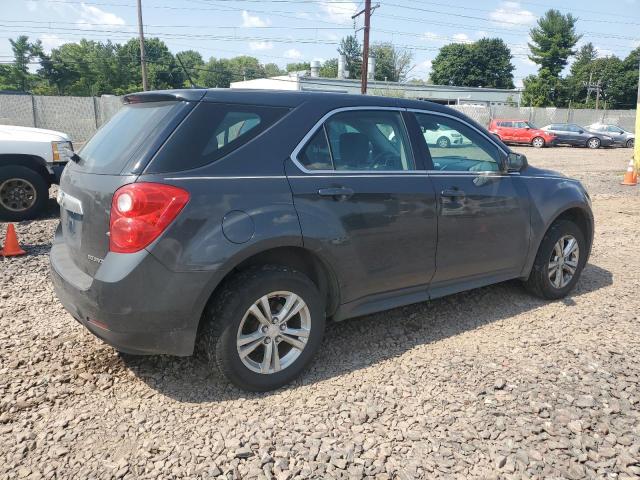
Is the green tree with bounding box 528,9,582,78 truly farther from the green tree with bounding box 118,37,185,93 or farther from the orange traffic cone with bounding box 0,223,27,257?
the orange traffic cone with bounding box 0,223,27,257

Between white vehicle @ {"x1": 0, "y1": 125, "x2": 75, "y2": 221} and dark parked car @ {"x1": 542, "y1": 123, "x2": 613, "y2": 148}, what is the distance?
2865 centimetres

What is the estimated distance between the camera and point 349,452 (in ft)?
8.70

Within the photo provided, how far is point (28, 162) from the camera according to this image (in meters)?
7.34

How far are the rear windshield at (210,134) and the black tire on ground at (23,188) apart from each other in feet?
18.0

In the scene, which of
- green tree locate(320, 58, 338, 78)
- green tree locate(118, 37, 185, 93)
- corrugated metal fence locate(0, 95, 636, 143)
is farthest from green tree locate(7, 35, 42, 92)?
corrugated metal fence locate(0, 95, 636, 143)

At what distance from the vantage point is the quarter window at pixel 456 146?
3.93m

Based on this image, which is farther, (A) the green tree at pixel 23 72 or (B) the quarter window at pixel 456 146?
(A) the green tree at pixel 23 72

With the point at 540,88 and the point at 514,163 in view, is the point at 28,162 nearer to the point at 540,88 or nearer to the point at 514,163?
the point at 514,163

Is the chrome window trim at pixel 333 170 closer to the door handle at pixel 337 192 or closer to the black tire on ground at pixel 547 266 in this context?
the door handle at pixel 337 192

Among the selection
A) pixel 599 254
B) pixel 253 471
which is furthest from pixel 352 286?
pixel 599 254

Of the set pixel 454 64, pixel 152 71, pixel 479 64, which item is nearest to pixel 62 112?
pixel 152 71

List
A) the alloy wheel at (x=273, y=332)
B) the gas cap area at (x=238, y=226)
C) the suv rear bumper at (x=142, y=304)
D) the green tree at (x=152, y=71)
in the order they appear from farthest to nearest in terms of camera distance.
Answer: the green tree at (x=152, y=71)
the alloy wheel at (x=273, y=332)
the gas cap area at (x=238, y=226)
the suv rear bumper at (x=142, y=304)

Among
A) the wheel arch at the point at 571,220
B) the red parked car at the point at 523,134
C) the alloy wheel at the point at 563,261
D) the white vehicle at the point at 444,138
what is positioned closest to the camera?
the white vehicle at the point at 444,138

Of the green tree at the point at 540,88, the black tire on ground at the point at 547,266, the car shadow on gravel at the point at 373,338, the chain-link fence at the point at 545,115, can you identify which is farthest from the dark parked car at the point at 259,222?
the green tree at the point at 540,88
